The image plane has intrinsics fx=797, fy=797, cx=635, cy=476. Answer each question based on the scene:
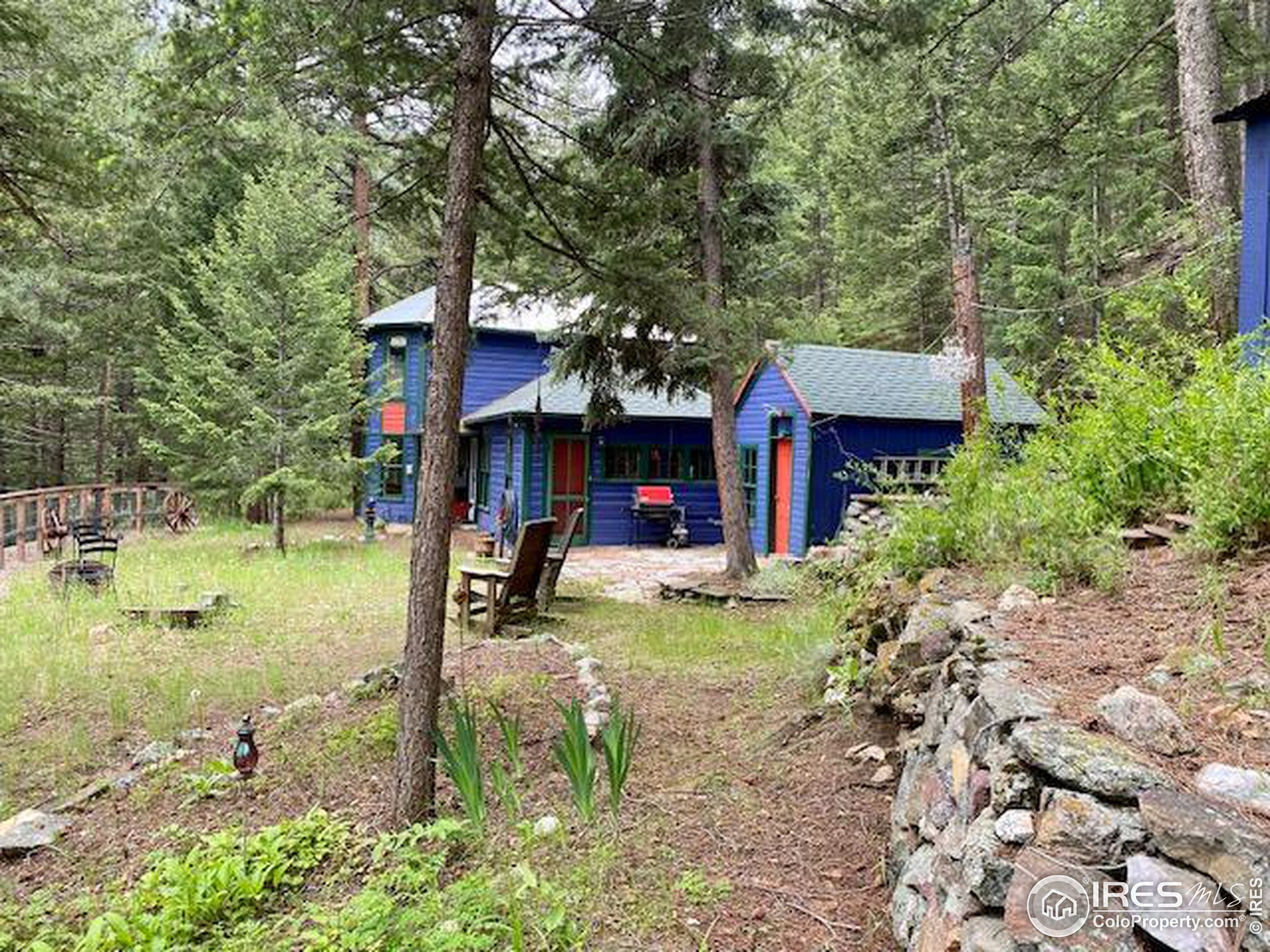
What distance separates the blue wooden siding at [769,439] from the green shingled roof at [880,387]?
0.40m

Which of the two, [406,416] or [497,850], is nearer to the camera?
[497,850]

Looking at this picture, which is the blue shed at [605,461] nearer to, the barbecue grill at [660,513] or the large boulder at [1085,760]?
the barbecue grill at [660,513]

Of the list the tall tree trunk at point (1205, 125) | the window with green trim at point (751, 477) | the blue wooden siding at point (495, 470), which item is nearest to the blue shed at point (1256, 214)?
the tall tree trunk at point (1205, 125)

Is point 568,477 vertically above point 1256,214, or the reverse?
point 1256,214

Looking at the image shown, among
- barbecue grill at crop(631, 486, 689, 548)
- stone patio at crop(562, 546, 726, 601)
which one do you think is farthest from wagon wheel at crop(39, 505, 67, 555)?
barbecue grill at crop(631, 486, 689, 548)

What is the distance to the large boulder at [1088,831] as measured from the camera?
1516 millimetres

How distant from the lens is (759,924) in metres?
2.32

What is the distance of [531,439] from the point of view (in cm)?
1447

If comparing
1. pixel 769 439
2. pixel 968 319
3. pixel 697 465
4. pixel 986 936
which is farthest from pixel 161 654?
pixel 697 465

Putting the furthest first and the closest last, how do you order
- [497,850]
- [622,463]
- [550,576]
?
1. [622,463]
2. [550,576]
3. [497,850]

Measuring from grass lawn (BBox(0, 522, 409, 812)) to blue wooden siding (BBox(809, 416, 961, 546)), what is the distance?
624 centimetres

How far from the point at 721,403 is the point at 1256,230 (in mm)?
5383

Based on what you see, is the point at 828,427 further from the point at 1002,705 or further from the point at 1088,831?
the point at 1088,831

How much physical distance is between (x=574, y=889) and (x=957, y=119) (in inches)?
553
